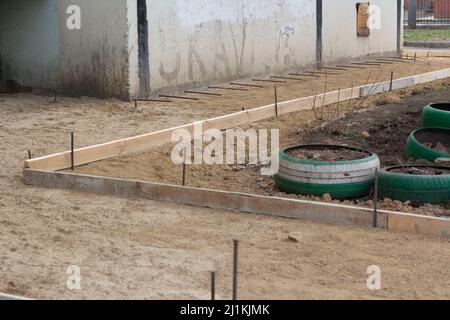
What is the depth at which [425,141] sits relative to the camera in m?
9.01

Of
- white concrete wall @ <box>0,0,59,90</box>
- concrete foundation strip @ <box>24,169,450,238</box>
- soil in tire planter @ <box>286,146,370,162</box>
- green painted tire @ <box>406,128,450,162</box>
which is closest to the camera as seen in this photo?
concrete foundation strip @ <box>24,169,450,238</box>

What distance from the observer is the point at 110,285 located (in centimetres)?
516

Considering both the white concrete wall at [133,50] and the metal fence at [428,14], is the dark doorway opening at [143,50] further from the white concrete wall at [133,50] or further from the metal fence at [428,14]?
the metal fence at [428,14]

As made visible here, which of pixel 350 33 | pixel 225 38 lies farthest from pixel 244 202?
pixel 350 33

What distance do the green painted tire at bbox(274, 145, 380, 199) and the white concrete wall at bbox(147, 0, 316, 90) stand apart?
5.97 metres

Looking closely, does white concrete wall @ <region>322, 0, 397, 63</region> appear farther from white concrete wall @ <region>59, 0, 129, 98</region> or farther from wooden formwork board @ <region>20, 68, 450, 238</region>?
wooden formwork board @ <region>20, 68, 450, 238</region>

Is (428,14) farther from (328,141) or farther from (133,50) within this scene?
(328,141)

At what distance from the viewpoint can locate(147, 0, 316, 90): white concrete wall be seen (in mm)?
13250

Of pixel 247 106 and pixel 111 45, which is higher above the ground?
pixel 111 45

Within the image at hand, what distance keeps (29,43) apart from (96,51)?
136cm

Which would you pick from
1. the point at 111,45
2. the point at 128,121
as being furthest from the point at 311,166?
the point at 111,45

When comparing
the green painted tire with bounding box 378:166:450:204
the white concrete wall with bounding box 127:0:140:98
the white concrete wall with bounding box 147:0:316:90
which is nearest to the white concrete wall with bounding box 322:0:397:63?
the white concrete wall with bounding box 147:0:316:90
